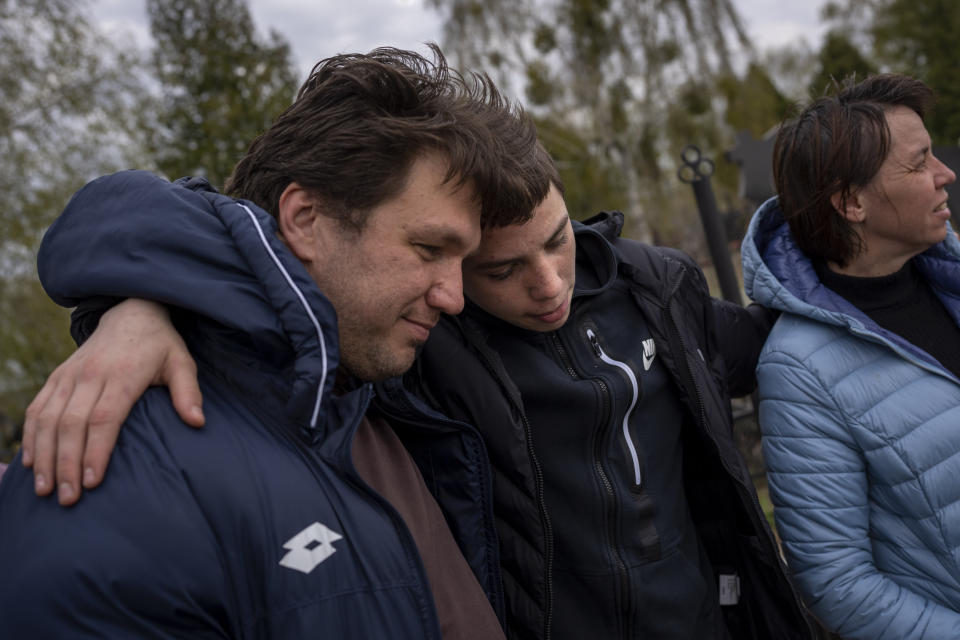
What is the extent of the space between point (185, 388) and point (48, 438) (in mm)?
201

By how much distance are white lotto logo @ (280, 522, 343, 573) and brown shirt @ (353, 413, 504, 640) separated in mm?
159

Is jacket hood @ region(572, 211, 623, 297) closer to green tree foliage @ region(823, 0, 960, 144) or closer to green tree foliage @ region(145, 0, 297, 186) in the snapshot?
green tree foliage @ region(145, 0, 297, 186)

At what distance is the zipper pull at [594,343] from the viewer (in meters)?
1.92

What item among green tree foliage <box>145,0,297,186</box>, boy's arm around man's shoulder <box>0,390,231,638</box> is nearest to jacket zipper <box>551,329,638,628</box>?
boy's arm around man's shoulder <box>0,390,231,638</box>

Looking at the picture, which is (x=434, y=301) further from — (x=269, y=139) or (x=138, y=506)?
(x=138, y=506)

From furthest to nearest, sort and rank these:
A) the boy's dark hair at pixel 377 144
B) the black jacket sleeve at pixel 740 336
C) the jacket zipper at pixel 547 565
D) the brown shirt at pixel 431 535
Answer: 1. the black jacket sleeve at pixel 740 336
2. the jacket zipper at pixel 547 565
3. the boy's dark hair at pixel 377 144
4. the brown shirt at pixel 431 535

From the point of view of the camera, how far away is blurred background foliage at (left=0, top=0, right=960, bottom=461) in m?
9.72

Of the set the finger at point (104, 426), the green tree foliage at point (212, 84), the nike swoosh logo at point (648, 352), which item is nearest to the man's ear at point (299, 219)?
the finger at point (104, 426)

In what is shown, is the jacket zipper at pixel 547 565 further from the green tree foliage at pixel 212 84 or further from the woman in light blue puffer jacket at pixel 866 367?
the green tree foliage at pixel 212 84

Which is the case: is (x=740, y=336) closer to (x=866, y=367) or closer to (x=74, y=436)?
(x=866, y=367)

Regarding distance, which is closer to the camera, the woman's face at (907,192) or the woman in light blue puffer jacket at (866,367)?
the woman in light blue puffer jacket at (866,367)

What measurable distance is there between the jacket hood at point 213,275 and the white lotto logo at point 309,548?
0.18m

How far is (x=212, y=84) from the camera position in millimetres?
9570

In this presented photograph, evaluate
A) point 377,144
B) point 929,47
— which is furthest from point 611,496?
point 929,47
